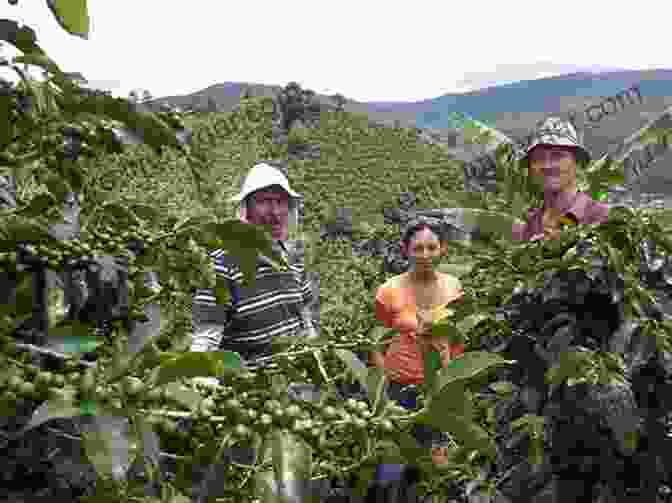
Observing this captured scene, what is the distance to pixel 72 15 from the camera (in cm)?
75

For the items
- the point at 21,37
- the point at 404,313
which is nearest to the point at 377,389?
the point at 21,37

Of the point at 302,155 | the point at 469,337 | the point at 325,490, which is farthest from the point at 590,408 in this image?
the point at 302,155

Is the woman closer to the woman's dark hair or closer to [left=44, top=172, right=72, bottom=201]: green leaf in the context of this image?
the woman's dark hair

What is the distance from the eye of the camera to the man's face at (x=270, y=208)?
8.86ft

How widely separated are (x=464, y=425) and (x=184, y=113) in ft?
1.77

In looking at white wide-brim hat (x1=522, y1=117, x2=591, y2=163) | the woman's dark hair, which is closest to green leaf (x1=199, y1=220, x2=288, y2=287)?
white wide-brim hat (x1=522, y1=117, x2=591, y2=163)

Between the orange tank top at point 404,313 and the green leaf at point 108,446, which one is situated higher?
the green leaf at point 108,446

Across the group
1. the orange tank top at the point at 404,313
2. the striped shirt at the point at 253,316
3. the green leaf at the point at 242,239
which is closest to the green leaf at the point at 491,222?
the striped shirt at the point at 253,316

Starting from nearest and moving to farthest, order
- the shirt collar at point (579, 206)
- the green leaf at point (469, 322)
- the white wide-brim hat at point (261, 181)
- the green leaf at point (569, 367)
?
the green leaf at point (569, 367) → the green leaf at point (469, 322) → the shirt collar at point (579, 206) → the white wide-brim hat at point (261, 181)

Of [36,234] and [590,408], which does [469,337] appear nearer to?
[590,408]

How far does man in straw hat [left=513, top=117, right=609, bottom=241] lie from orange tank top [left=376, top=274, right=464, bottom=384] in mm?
613

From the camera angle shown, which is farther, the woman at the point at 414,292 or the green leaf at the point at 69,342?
the woman at the point at 414,292

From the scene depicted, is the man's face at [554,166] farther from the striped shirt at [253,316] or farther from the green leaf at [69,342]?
the green leaf at [69,342]

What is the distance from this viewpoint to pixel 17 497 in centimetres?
80
